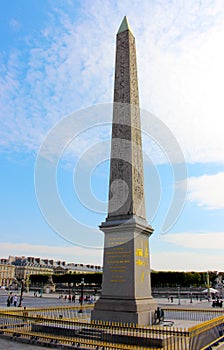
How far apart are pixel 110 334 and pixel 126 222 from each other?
4.30 m

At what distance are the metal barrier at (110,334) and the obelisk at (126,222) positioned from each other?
3.57 ft

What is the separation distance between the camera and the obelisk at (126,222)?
1229 cm

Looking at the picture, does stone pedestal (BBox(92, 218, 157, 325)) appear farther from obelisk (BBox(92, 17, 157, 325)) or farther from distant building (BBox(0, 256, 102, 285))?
distant building (BBox(0, 256, 102, 285))

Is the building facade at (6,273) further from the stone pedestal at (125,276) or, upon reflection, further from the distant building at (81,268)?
the stone pedestal at (125,276)

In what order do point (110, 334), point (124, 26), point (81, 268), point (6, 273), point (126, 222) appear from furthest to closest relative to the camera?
point (81, 268), point (6, 273), point (124, 26), point (126, 222), point (110, 334)

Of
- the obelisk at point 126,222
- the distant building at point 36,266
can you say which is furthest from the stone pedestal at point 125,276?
the distant building at point 36,266

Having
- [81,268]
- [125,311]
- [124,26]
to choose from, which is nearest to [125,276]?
[125,311]

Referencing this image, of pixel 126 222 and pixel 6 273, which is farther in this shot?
pixel 6 273

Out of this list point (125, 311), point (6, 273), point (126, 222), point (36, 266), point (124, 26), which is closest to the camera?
point (125, 311)

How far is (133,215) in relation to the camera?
13.3m

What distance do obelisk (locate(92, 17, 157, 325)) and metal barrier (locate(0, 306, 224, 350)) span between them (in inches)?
42.8

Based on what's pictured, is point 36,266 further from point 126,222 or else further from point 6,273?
point 126,222

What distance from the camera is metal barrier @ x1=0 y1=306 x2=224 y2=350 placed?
9.13m

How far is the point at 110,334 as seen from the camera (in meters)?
10.2
